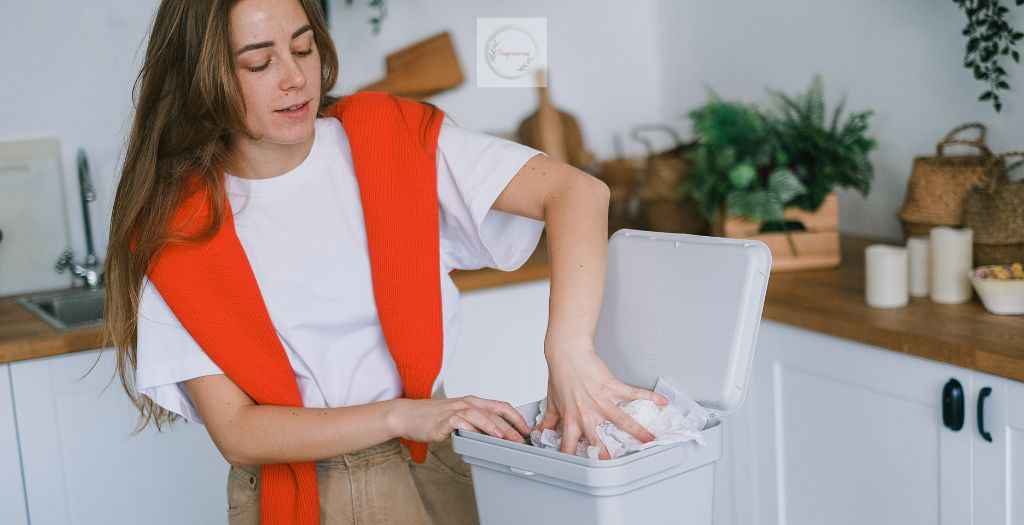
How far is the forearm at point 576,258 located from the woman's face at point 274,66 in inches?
10.8

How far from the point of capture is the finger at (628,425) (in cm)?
93

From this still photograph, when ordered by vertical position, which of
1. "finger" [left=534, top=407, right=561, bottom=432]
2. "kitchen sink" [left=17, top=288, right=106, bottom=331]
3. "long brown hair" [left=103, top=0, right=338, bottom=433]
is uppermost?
"long brown hair" [left=103, top=0, right=338, bottom=433]

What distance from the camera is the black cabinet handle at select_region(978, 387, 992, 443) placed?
1.45 meters

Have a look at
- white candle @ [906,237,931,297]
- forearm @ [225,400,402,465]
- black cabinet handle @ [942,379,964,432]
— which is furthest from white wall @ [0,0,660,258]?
black cabinet handle @ [942,379,964,432]

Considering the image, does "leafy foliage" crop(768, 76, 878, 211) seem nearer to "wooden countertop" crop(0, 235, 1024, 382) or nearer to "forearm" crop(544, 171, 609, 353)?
"wooden countertop" crop(0, 235, 1024, 382)

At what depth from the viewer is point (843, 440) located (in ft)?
5.70

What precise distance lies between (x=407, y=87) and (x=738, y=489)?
1176mm

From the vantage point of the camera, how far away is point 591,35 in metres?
2.72

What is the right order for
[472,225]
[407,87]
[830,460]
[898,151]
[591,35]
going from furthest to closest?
[591,35]
[407,87]
[898,151]
[830,460]
[472,225]

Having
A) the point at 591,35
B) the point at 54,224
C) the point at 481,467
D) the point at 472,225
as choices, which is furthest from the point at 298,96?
the point at 591,35

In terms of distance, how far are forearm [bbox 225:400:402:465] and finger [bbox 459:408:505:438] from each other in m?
0.09

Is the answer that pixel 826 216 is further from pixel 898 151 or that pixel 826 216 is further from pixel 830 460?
pixel 830 460

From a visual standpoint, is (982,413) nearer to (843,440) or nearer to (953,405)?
(953,405)

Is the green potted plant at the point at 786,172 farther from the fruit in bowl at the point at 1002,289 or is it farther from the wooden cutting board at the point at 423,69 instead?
the wooden cutting board at the point at 423,69
